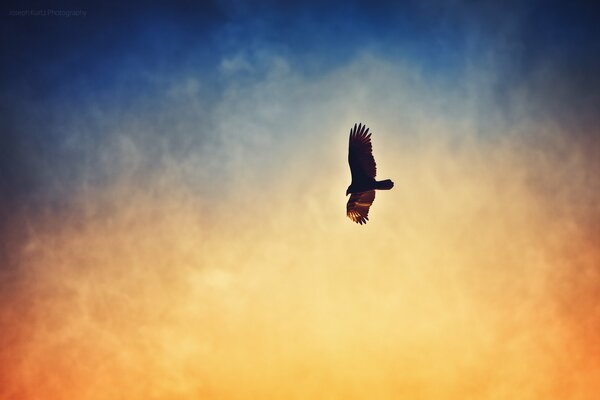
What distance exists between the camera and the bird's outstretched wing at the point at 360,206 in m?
20.6

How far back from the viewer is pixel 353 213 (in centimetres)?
2100

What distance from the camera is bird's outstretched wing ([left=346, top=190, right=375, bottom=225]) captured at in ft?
67.5

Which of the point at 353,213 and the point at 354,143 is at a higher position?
the point at 354,143

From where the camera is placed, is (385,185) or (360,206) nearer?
(385,185)

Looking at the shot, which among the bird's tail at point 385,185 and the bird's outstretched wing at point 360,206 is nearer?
the bird's tail at point 385,185

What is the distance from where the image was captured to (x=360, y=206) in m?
20.8

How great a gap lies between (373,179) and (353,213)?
1.86m

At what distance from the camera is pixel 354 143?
2002cm

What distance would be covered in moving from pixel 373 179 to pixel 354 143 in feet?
5.73

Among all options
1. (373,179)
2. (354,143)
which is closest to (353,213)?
(373,179)

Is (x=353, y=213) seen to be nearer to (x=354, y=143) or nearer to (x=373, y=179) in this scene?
(x=373, y=179)

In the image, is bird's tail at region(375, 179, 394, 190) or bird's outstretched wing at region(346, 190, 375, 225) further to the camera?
bird's outstretched wing at region(346, 190, 375, 225)

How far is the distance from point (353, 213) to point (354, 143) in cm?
317
